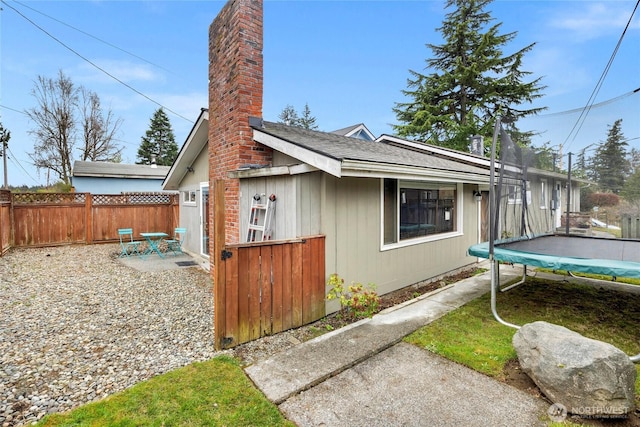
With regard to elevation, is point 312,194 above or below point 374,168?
below

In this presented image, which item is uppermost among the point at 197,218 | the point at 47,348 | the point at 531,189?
the point at 531,189

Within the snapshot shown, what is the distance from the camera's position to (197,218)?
902 centimetres

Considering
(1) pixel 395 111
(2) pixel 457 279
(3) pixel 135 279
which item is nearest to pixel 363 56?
(1) pixel 395 111

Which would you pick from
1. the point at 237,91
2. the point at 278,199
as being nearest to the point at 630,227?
the point at 278,199

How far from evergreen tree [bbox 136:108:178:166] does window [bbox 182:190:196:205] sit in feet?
94.6

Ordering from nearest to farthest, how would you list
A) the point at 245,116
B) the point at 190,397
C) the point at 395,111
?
the point at 190,397, the point at 245,116, the point at 395,111

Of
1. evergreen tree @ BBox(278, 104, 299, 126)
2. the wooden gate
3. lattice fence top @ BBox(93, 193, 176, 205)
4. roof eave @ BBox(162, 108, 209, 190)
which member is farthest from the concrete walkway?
evergreen tree @ BBox(278, 104, 299, 126)

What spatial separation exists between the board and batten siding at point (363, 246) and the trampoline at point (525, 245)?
1.31 metres

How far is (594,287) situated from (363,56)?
16809 millimetres

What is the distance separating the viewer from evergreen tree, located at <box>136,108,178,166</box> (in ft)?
115

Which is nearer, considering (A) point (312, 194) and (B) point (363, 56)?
(A) point (312, 194)

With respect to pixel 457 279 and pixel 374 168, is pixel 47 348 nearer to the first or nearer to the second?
pixel 374 168

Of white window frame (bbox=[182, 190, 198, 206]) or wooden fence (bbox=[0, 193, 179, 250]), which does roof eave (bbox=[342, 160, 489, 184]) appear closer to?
white window frame (bbox=[182, 190, 198, 206])

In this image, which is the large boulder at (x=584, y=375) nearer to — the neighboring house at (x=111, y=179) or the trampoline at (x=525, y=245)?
the trampoline at (x=525, y=245)
